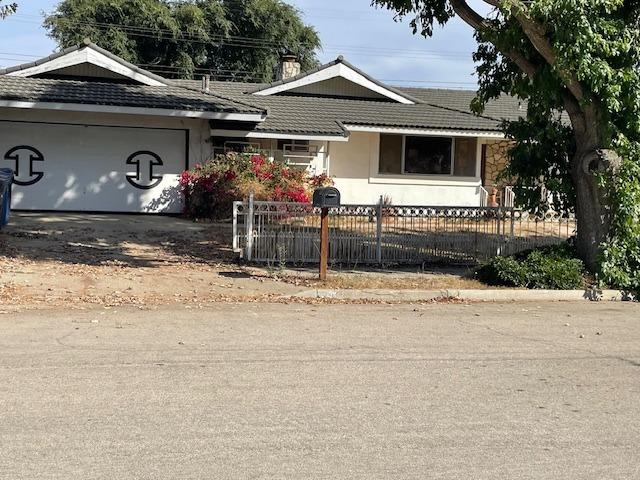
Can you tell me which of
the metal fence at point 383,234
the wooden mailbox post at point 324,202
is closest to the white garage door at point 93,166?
the metal fence at point 383,234

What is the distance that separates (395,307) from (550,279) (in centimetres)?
283

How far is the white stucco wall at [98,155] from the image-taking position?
762 inches

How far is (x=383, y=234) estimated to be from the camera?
549 inches

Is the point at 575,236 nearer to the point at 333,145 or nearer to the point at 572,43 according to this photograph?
the point at 572,43

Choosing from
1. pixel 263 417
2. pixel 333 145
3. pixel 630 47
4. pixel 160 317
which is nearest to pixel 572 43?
pixel 630 47

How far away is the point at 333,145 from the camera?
76.4ft

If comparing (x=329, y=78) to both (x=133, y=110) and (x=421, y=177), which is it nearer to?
(x=421, y=177)

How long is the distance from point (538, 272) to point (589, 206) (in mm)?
1387

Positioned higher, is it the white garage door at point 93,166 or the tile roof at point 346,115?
the tile roof at point 346,115

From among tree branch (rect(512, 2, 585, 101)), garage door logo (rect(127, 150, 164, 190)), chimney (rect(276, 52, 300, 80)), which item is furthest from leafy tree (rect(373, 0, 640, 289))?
chimney (rect(276, 52, 300, 80))

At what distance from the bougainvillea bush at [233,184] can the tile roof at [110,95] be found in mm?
1410

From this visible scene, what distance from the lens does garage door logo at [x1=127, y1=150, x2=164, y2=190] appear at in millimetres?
19906

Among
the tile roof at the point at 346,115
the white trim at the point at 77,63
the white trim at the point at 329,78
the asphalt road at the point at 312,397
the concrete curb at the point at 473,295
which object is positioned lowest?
the asphalt road at the point at 312,397

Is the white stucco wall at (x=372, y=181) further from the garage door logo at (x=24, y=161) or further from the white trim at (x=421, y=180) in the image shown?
the garage door logo at (x=24, y=161)
